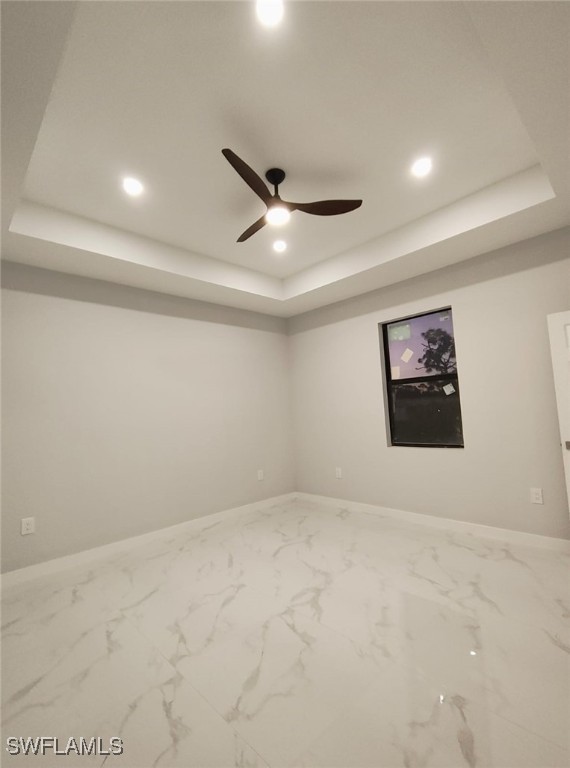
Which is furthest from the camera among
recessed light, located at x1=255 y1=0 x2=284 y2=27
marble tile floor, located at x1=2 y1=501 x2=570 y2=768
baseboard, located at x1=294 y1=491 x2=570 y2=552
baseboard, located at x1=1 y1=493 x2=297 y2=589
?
baseboard, located at x1=294 y1=491 x2=570 y2=552

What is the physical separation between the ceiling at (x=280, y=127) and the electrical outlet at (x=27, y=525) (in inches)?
81.2

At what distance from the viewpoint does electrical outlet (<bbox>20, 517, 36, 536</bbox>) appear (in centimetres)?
260

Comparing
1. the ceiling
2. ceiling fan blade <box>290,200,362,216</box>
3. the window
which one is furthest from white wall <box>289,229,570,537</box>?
ceiling fan blade <box>290,200,362,216</box>

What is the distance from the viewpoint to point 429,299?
345cm

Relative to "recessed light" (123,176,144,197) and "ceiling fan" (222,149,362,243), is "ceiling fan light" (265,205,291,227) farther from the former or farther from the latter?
"recessed light" (123,176,144,197)

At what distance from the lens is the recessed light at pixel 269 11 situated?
132 centimetres

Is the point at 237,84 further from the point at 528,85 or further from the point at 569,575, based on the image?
the point at 569,575

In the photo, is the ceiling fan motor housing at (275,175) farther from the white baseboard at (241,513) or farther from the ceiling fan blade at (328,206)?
the white baseboard at (241,513)

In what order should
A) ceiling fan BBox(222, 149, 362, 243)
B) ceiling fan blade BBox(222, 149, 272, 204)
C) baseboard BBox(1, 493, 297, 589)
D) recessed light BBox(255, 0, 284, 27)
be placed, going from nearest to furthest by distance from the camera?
recessed light BBox(255, 0, 284, 27), ceiling fan blade BBox(222, 149, 272, 204), ceiling fan BBox(222, 149, 362, 243), baseboard BBox(1, 493, 297, 589)

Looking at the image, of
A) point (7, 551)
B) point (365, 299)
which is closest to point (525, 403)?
point (365, 299)

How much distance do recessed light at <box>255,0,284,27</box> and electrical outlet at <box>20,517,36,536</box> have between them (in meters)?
3.40

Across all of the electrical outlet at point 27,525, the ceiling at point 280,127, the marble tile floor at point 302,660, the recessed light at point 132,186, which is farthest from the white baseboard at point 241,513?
the recessed light at point 132,186

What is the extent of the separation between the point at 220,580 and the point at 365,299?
10.4ft

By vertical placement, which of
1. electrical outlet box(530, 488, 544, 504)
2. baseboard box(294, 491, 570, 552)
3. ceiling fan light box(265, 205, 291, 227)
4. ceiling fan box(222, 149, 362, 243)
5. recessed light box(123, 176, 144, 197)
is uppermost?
recessed light box(123, 176, 144, 197)
